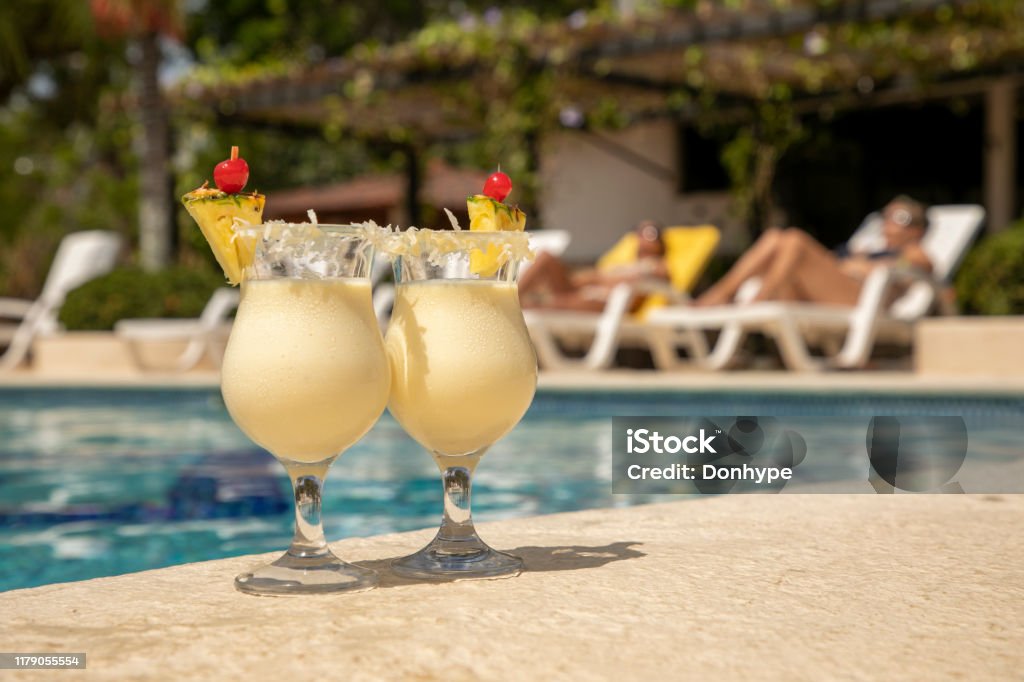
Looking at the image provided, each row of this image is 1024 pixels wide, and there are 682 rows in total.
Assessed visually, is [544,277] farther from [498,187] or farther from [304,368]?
[304,368]

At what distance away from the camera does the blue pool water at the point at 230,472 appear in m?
3.69

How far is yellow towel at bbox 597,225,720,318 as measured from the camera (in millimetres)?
10305

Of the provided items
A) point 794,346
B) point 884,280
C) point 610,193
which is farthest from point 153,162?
point 884,280

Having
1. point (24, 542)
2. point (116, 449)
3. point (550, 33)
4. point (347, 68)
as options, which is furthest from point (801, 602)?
point (347, 68)

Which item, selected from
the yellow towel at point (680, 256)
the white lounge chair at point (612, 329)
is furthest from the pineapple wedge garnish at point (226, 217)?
the yellow towel at point (680, 256)

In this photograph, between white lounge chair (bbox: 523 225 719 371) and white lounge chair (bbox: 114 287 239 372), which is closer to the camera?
white lounge chair (bbox: 523 225 719 371)

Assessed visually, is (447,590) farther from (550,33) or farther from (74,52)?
(74,52)

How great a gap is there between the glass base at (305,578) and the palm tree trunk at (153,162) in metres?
11.9

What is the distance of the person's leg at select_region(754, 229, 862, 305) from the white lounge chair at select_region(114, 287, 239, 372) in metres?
4.40

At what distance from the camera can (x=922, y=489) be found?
11.3 feet

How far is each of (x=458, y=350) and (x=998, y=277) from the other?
7955mm

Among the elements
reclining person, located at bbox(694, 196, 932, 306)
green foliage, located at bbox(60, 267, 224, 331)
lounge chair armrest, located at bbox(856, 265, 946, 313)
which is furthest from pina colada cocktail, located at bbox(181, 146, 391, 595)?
green foliage, located at bbox(60, 267, 224, 331)

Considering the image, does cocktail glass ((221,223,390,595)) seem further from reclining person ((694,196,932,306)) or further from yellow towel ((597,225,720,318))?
yellow towel ((597,225,720,318))

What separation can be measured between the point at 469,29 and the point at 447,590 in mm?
10427
